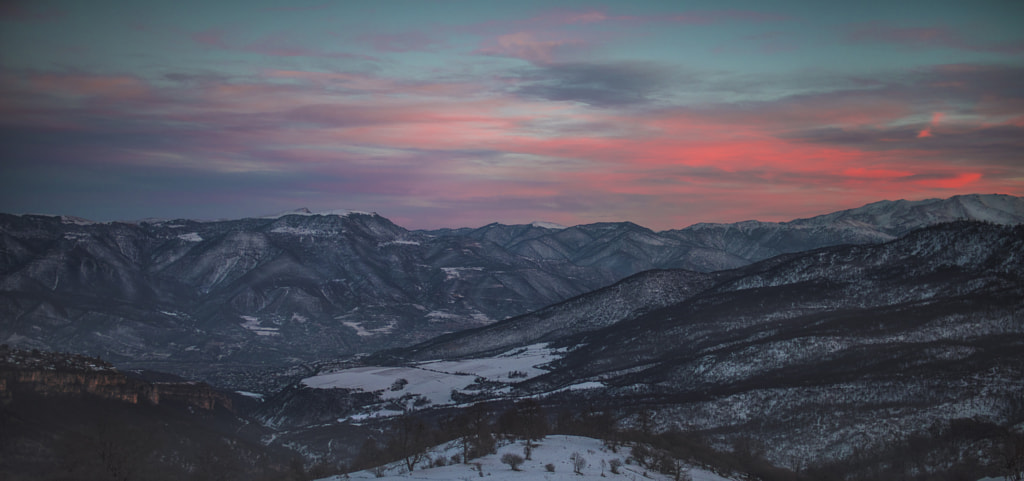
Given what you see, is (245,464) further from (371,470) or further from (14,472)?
(371,470)

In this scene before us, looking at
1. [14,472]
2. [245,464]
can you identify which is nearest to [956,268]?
[245,464]

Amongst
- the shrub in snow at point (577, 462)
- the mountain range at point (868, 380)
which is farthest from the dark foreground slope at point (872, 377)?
the shrub in snow at point (577, 462)

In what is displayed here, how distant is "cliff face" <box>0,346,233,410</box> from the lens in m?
106

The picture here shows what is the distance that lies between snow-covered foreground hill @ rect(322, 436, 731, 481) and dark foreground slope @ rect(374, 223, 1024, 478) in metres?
23.0

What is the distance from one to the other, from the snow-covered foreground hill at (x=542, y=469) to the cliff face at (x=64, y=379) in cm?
6372

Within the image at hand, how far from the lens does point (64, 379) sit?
115 meters

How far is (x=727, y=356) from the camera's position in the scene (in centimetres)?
16550

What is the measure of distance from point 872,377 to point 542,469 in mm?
88021

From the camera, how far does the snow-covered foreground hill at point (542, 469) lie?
59.4 metres

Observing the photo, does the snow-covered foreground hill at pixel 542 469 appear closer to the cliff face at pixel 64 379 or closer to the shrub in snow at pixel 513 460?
the shrub in snow at pixel 513 460

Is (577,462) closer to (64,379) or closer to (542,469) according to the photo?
(542,469)

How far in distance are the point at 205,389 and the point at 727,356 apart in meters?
110

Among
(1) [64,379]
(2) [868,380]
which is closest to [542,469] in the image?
(1) [64,379]

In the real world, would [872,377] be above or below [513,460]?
below
